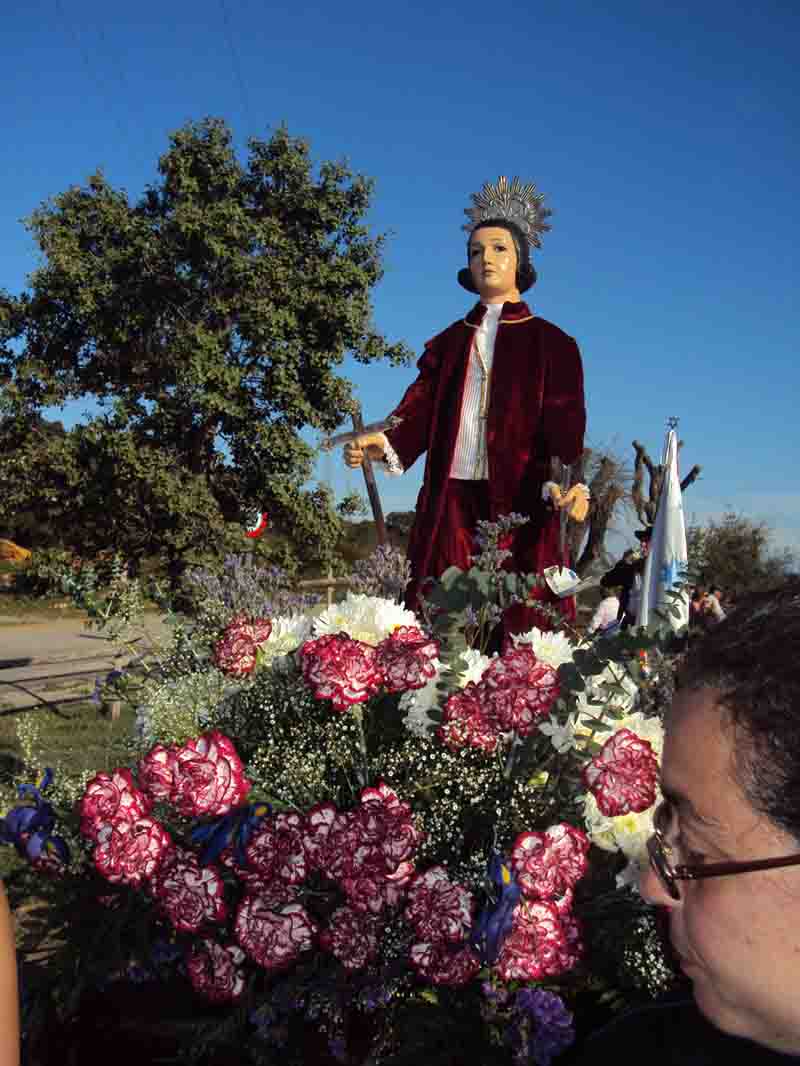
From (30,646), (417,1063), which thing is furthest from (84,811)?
(30,646)

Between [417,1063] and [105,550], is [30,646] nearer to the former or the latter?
[105,550]

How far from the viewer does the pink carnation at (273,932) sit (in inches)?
74.3

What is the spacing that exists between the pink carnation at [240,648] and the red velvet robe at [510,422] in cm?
203

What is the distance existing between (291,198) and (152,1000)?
11.2 metres

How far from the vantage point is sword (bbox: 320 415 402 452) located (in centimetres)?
455

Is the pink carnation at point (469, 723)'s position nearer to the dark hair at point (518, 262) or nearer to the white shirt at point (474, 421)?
the white shirt at point (474, 421)

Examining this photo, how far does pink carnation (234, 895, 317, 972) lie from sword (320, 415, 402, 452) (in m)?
2.73

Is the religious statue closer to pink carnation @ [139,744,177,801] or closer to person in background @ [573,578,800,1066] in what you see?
pink carnation @ [139,744,177,801]

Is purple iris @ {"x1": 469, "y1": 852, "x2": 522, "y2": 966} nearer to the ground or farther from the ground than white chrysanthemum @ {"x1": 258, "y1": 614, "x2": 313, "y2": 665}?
nearer to the ground

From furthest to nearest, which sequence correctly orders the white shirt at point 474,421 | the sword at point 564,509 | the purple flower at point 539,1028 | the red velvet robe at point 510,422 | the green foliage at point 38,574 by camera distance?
1. the green foliage at point 38,574
2. the white shirt at point 474,421
3. the red velvet robe at point 510,422
4. the sword at point 564,509
5. the purple flower at point 539,1028

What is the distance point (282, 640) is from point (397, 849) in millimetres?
830

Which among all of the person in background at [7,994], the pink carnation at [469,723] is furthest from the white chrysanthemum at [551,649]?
the person in background at [7,994]

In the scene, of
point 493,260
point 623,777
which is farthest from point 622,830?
point 493,260

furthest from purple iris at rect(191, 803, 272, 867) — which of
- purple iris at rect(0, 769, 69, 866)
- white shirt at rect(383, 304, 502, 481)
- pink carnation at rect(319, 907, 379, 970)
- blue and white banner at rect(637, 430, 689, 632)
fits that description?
white shirt at rect(383, 304, 502, 481)
